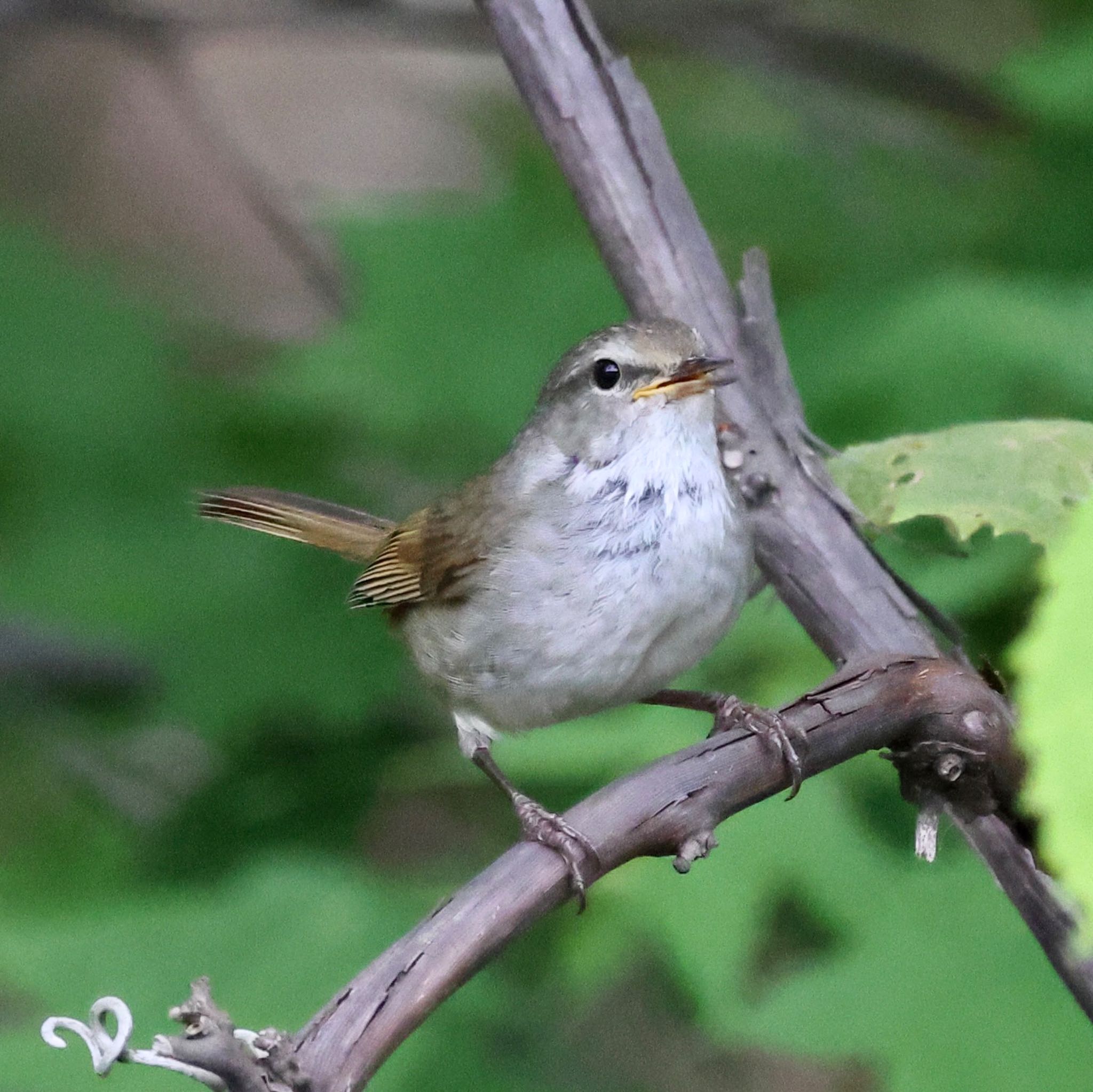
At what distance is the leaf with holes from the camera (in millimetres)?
2074

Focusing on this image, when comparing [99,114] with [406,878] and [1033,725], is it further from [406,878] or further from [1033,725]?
[1033,725]

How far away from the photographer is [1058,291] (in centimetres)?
338

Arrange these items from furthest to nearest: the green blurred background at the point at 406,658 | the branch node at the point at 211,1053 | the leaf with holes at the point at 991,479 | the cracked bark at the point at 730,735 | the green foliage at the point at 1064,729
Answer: the green blurred background at the point at 406,658 → the leaf with holes at the point at 991,479 → the cracked bark at the point at 730,735 → the branch node at the point at 211,1053 → the green foliage at the point at 1064,729

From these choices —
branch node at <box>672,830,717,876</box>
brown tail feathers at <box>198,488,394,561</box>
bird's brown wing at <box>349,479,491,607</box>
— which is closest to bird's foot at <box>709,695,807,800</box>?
branch node at <box>672,830,717,876</box>

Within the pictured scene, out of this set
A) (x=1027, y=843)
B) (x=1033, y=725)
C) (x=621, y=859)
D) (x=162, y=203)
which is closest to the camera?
(x=1033, y=725)

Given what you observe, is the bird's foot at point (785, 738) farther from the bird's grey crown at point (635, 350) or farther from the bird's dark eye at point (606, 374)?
the bird's dark eye at point (606, 374)

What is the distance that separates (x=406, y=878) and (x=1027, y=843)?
2.17 metres

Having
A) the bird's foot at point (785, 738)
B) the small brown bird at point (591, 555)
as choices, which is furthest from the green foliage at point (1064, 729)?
the small brown bird at point (591, 555)

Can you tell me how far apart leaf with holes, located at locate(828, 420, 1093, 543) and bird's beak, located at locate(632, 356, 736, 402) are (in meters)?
0.52

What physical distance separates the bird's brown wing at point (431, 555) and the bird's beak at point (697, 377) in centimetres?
60

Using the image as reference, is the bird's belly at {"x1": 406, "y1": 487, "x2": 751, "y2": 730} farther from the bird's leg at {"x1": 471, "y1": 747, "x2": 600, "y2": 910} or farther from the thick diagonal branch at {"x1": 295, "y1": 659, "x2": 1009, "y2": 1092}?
the thick diagonal branch at {"x1": 295, "y1": 659, "x2": 1009, "y2": 1092}

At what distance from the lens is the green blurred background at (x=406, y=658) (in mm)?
3004

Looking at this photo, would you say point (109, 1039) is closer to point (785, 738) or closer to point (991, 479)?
point (785, 738)

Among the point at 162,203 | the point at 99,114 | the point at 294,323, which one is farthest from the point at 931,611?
the point at 99,114
